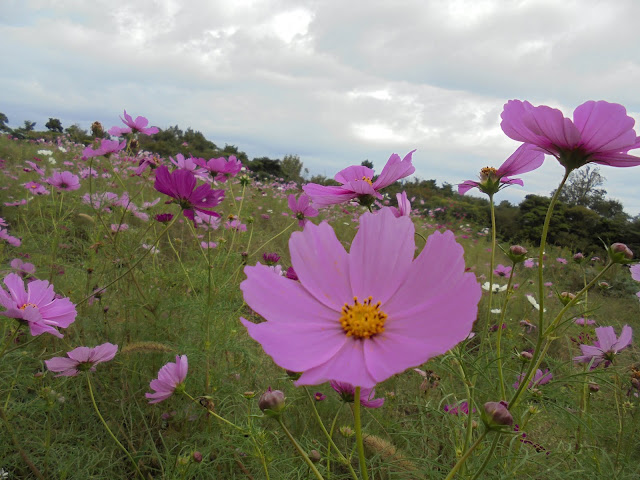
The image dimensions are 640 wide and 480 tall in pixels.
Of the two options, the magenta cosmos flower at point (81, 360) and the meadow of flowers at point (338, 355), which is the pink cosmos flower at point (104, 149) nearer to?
the meadow of flowers at point (338, 355)

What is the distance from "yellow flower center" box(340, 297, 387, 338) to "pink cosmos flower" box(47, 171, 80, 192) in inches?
Result: 79.0

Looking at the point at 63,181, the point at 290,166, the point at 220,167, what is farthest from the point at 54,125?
the point at 220,167

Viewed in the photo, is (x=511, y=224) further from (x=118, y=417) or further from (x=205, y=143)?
(x=205, y=143)

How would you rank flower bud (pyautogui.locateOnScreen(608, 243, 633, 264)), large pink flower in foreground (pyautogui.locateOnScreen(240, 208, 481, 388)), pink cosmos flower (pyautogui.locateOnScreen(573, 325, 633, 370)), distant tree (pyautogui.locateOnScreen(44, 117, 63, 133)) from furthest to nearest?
distant tree (pyautogui.locateOnScreen(44, 117, 63, 133))
pink cosmos flower (pyautogui.locateOnScreen(573, 325, 633, 370))
flower bud (pyautogui.locateOnScreen(608, 243, 633, 264))
large pink flower in foreground (pyautogui.locateOnScreen(240, 208, 481, 388))

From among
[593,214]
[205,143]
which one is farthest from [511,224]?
[205,143]

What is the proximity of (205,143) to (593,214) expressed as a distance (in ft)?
39.2

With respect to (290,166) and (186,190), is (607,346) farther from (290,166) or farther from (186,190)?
(290,166)

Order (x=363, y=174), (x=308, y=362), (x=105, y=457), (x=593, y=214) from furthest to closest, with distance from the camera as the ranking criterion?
(x=593, y=214) → (x=105, y=457) → (x=363, y=174) → (x=308, y=362)

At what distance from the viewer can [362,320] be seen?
0.44 metres

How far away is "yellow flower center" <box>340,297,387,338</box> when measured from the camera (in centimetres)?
43

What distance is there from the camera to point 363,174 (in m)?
0.79

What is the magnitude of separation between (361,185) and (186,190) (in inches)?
21.4

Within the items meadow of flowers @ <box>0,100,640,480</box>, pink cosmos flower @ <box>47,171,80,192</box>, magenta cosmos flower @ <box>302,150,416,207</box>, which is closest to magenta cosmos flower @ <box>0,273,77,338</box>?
meadow of flowers @ <box>0,100,640,480</box>

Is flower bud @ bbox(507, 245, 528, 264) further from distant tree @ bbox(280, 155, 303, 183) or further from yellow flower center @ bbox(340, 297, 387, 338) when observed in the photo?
distant tree @ bbox(280, 155, 303, 183)
